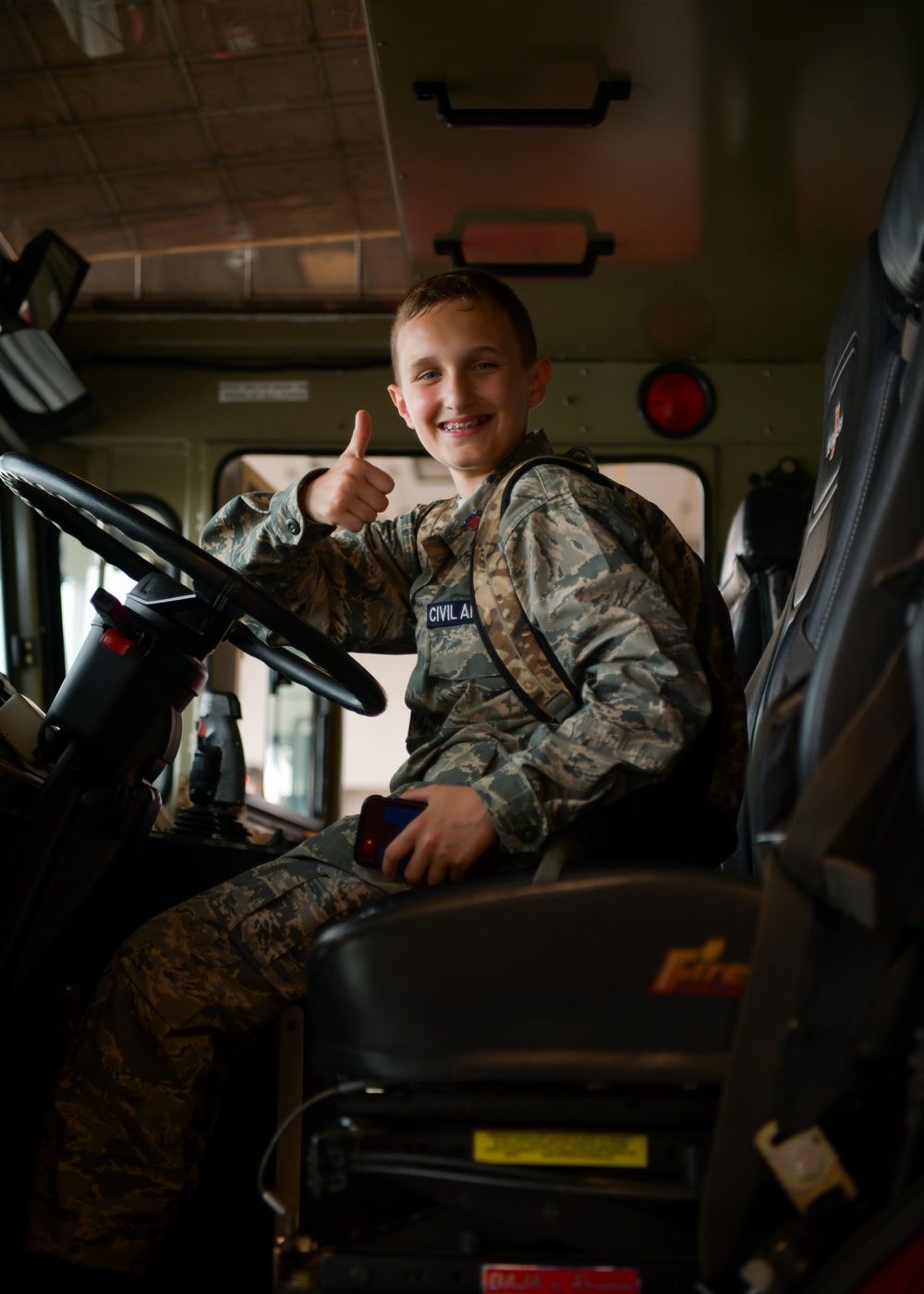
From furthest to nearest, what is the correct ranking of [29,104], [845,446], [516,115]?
[29,104]
[516,115]
[845,446]

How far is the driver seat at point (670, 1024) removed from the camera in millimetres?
944

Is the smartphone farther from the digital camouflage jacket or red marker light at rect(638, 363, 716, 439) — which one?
red marker light at rect(638, 363, 716, 439)

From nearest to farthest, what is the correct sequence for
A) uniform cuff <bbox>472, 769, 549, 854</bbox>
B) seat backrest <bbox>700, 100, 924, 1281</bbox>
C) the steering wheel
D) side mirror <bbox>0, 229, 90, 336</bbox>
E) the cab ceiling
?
seat backrest <bbox>700, 100, 924, 1281</bbox>, uniform cuff <bbox>472, 769, 549, 854</bbox>, the steering wheel, the cab ceiling, side mirror <bbox>0, 229, 90, 336</bbox>

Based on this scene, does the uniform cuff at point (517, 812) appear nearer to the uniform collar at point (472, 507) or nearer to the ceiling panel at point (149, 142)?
the uniform collar at point (472, 507)

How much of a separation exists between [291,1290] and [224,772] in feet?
4.97

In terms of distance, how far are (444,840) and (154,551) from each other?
468 millimetres

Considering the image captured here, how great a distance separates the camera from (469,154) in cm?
240

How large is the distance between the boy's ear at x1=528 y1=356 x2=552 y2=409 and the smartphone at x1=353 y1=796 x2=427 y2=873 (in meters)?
0.80

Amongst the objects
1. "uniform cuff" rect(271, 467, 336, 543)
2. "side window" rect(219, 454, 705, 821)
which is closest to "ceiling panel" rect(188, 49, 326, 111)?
"side window" rect(219, 454, 705, 821)

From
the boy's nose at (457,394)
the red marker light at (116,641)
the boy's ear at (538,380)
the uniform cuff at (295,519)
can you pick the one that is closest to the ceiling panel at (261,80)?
the boy's ear at (538,380)

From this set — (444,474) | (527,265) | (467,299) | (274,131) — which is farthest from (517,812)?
(444,474)

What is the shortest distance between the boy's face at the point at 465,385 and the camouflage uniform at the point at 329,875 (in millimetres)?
254

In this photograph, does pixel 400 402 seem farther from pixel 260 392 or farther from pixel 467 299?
pixel 260 392

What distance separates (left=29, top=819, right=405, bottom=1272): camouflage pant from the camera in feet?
4.16
